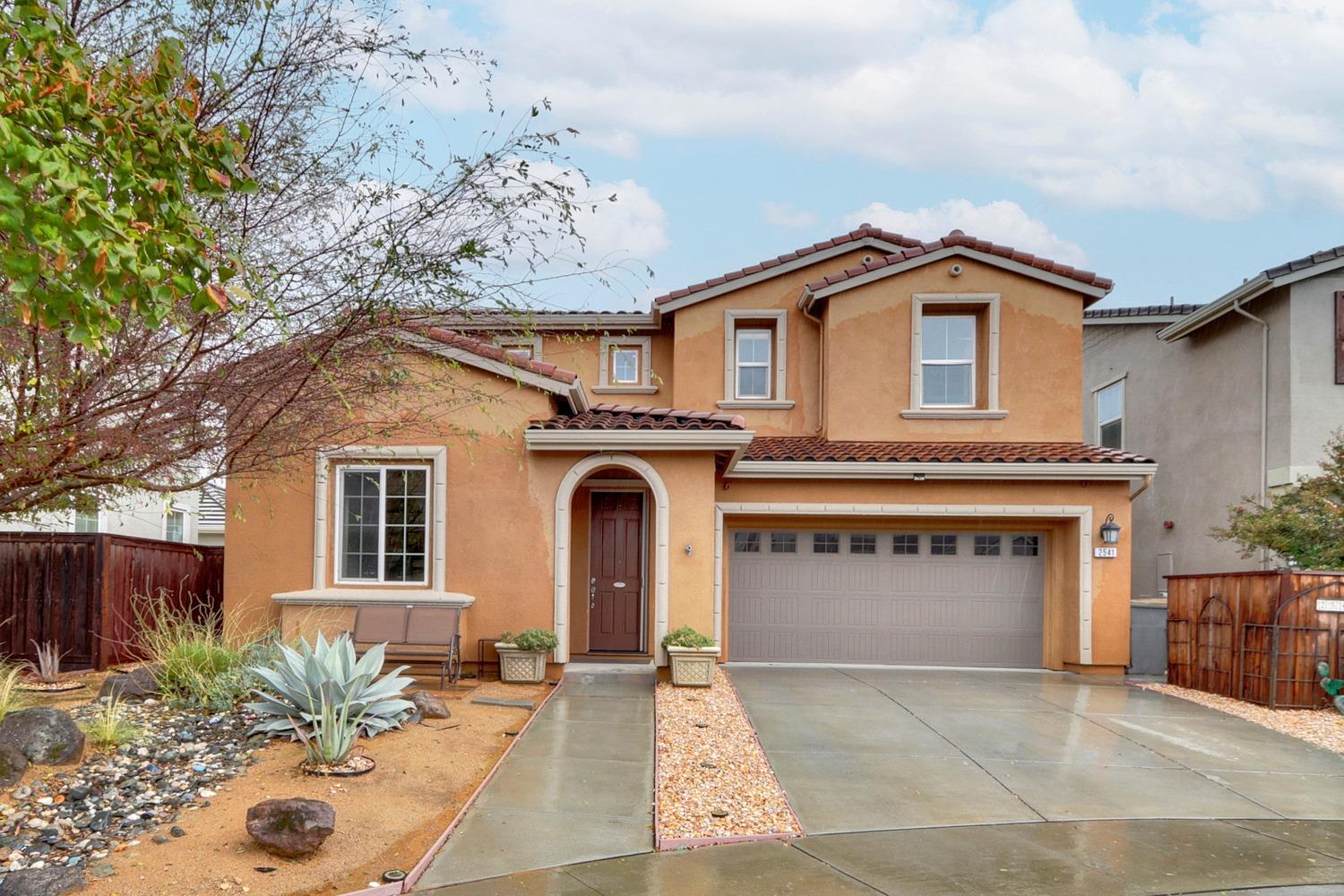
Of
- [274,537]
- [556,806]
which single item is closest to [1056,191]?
[274,537]

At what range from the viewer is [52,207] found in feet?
11.9

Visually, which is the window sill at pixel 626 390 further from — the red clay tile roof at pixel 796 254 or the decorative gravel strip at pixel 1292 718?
the decorative gravel strip at pixel 1292 718

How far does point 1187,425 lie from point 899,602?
27.4ft

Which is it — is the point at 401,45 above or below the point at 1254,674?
above

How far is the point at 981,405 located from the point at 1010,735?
7194mm

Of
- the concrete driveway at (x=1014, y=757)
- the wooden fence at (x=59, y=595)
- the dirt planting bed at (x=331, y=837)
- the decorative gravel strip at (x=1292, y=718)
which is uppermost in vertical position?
the wooden fence at (x=59, y=595)

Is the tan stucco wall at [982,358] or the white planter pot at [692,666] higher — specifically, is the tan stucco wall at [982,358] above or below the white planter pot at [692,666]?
above

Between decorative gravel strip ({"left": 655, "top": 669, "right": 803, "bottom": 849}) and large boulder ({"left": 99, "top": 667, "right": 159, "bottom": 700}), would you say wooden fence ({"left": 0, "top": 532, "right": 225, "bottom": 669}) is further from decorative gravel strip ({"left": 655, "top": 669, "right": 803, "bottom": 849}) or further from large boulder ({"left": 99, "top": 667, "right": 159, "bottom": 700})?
decorative gravel strip ({"left": 655, "top": 669, "right": 803, "bottom": 849})

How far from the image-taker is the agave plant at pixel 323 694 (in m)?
7.70

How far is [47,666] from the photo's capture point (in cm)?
1066

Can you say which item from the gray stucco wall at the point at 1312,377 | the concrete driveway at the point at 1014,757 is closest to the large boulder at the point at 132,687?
the concrete driveway at the point at 1014,757

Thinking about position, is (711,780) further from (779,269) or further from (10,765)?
(779,269)

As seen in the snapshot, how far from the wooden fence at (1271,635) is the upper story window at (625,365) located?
986 cm

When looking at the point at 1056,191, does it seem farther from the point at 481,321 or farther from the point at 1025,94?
the point at 481,321
